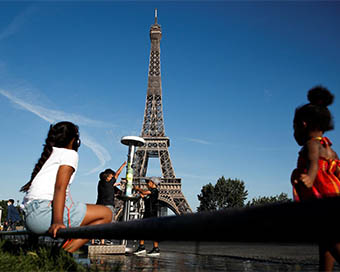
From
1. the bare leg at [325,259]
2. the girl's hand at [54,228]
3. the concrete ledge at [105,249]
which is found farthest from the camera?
the concrete ledge at [105,249]

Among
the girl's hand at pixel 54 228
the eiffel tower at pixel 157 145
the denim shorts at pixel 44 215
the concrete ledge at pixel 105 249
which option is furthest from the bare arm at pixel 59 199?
the eiffel tower at pixel 157 145

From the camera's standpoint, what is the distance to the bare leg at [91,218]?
305 cm

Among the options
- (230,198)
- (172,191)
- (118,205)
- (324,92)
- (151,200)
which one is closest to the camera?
(324,92)

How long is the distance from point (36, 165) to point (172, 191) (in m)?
37.0

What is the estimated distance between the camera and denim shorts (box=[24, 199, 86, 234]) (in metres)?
2.84

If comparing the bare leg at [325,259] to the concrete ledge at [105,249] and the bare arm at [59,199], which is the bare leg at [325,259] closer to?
the bare arm at [59,199]

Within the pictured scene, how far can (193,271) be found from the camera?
13.3ft

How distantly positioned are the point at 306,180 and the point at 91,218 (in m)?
1.92

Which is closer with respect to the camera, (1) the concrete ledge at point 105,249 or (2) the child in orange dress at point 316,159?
(2) the child in orange dress at point 316,159

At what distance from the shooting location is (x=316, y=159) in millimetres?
2189

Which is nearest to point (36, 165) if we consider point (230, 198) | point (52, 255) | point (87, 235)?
point (52, 255)

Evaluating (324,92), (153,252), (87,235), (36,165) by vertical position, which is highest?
(324,92)

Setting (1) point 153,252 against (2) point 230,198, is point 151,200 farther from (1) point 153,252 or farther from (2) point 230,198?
(2) point 230,198

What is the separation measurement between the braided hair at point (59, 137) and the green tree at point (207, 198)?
210 ft
